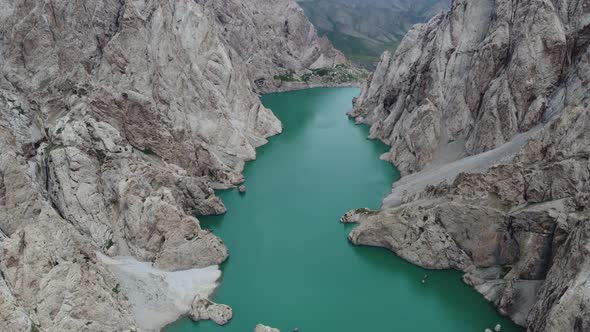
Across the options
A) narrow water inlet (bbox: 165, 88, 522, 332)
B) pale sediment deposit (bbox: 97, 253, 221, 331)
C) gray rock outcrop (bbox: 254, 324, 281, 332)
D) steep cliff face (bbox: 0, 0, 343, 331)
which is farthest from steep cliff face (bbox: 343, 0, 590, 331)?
steep cliff face (bbox: 0, 0, 343, 331)

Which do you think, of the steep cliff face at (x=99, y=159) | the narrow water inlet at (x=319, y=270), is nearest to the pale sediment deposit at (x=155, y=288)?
the steep cliff face at (x=99, y=159)

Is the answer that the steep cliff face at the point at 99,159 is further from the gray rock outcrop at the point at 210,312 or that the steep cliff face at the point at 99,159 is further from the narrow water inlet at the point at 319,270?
the narrow water inlet at the point at 319,270

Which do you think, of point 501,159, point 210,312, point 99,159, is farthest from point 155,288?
point 501,159

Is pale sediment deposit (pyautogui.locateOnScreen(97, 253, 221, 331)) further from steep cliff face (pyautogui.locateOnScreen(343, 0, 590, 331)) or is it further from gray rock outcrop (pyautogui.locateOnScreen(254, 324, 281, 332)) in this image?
steep cliff face (pyautogui.locateOnScreen(343, 0, 590, 331))

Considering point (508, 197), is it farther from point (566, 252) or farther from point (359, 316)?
point (359, 316)

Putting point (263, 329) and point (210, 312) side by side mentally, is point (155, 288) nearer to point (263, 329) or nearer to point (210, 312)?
point (210, 312)
